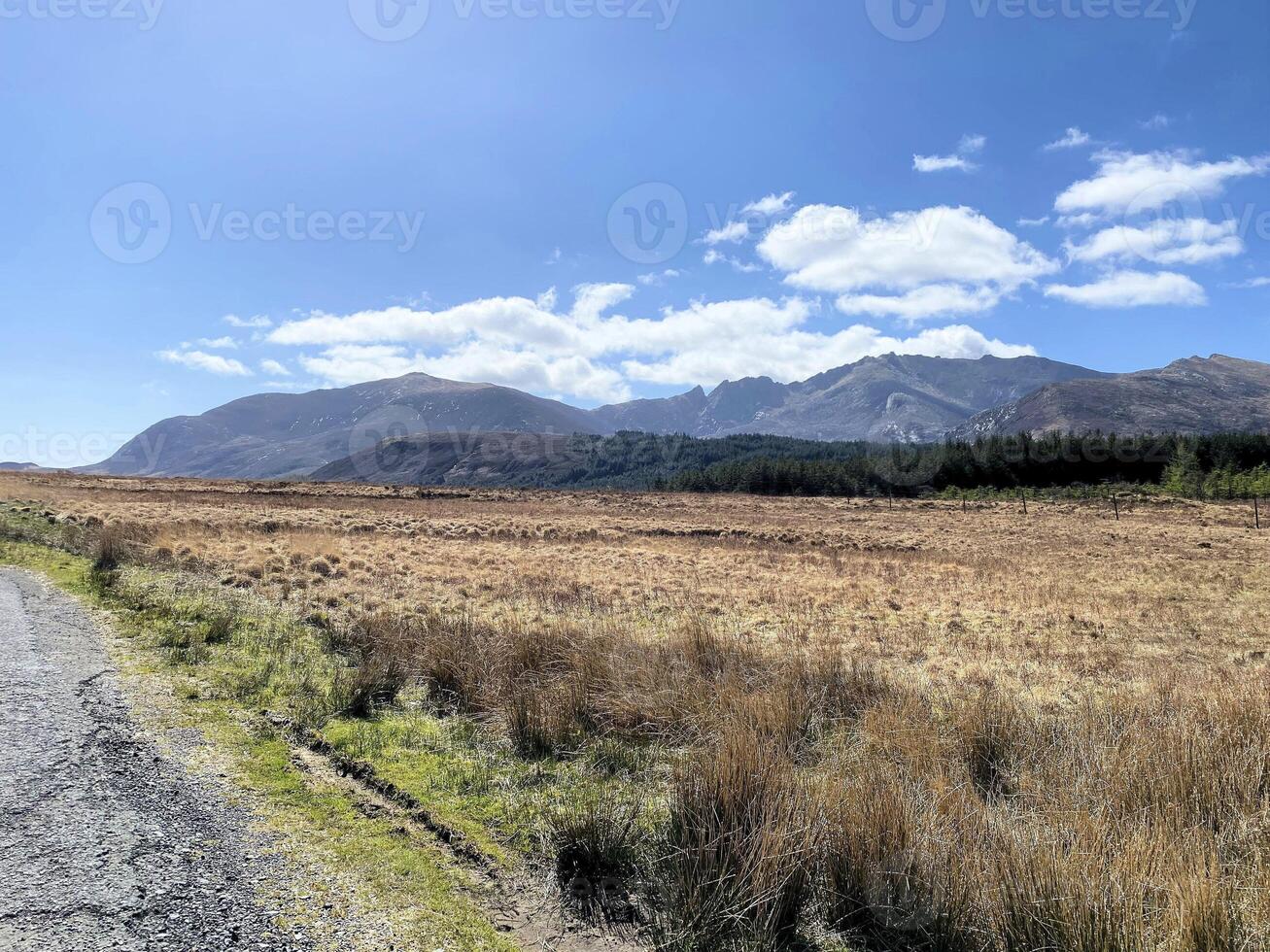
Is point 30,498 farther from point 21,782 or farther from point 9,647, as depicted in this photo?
point 21,782

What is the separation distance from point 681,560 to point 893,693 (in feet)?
56.3

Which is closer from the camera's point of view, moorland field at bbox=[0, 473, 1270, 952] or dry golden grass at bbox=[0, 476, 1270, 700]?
moorland field at bbox=[0, 473, 1270, 952]

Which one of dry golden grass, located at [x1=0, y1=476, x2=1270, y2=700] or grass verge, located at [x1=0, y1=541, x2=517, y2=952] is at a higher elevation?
grass verge, located at [x1=0, y1=541, x2=517, y2=952]

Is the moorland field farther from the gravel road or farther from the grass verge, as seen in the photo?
the gravel road

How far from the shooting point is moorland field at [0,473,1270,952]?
11.5 ft

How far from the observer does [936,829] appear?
155 inches

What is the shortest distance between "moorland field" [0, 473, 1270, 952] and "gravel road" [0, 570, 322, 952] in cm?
127

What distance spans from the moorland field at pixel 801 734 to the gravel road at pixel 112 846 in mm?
1275

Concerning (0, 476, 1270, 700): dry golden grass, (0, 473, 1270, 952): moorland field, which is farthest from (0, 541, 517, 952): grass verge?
(0, 476, 1270, 700): dry golden grass

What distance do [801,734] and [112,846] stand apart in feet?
17.8

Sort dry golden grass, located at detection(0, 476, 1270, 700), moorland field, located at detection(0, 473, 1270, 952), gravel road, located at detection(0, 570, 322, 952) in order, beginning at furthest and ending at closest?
dry golden grass, located at detection(0, 476, 1270, 700), moorland field, located at detection(0, 473, 1270, 952), gravel road, located at detection(0, 570, 322, 952)

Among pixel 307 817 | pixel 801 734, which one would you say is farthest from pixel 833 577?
pixel 307 817

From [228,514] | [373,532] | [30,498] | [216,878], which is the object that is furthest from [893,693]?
[30,498]

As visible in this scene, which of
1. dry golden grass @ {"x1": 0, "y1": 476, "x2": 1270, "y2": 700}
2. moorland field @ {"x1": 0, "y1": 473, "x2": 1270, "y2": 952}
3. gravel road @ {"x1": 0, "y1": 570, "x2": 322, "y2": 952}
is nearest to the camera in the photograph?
gravel road @ {"x1": 0, "y1": 570, "x2": 322, "y2": 952}
